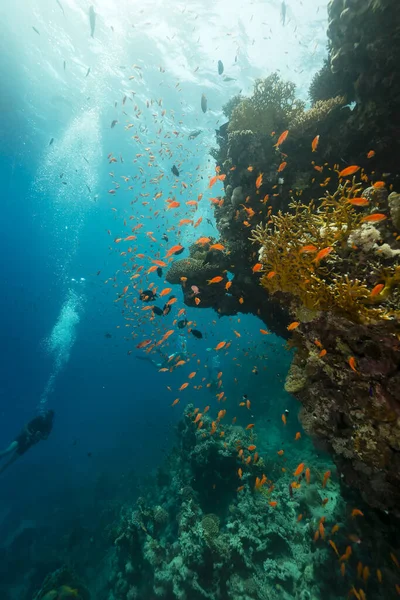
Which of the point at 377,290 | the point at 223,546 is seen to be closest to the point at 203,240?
the point at 377,290

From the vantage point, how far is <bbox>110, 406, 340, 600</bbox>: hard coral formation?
8.09m

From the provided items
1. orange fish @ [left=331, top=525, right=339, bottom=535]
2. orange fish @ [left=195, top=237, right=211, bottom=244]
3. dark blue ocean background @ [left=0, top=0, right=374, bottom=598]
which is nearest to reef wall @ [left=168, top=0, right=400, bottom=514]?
orange fish @ [left=195, top=237, right=211, bottom=244]

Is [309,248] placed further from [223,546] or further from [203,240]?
[223,546]

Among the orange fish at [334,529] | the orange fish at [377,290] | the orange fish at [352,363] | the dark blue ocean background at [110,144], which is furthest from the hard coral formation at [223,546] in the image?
the orange fish at [377,290]

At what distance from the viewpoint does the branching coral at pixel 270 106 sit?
859 centimetres

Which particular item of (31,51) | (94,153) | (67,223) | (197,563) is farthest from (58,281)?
A: (197,563)

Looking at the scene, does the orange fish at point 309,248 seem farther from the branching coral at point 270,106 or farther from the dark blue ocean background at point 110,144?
the dark blue ocean background at point 110,144

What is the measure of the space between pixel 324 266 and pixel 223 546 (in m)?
9.35

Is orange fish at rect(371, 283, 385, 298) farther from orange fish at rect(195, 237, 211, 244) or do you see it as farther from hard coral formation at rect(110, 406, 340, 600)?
hard coral formation at rect(110, 406, 340, 600)

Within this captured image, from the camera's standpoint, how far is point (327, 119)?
756 cm

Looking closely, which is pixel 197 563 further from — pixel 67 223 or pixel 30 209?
pixel 67 223

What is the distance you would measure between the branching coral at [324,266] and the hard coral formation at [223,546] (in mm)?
7105

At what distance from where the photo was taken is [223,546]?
8.74 m

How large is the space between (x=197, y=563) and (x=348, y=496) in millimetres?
5153
